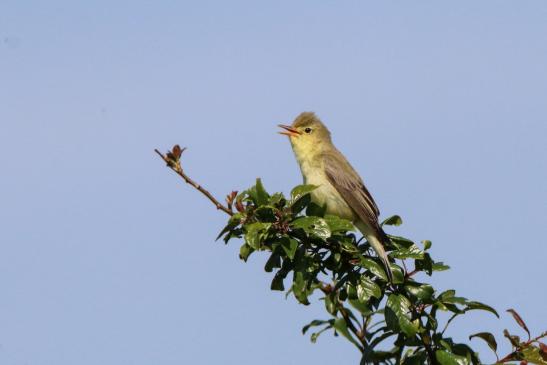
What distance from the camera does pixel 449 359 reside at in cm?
345

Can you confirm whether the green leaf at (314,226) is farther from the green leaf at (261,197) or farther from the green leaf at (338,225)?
the green leaf at (261,197)

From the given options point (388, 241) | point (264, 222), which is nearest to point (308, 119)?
point (388, 241)

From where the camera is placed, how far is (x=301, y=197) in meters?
4.17

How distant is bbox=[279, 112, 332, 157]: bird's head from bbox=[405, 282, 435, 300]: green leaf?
4.00 meters

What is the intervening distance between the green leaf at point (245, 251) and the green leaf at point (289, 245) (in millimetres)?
185

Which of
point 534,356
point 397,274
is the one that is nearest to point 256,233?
point 397,274

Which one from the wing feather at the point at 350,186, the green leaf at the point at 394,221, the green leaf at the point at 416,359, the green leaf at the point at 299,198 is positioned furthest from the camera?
the wing feather at the point at 350,186

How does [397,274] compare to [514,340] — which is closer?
[514,340]

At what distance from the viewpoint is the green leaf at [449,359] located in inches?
134

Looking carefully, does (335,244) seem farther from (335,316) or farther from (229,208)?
(229,208)

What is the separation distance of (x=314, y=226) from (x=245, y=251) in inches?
16.0

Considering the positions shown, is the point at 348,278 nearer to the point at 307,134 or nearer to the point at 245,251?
the point at 245,251

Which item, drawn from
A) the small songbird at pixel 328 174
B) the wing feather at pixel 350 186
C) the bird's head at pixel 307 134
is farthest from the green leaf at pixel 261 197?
the bird's head at pixel 307 134

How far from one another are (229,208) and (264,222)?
21 centimetres
